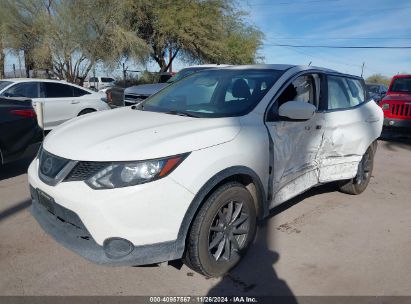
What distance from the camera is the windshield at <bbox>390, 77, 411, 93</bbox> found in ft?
35.6

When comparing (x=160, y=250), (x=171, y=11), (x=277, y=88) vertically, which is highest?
(x=171, y=11)

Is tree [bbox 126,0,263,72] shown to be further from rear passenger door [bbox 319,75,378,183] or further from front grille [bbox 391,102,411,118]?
rear passenger door [bbox 319,75,378,183]

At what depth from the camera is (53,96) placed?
9.28 m

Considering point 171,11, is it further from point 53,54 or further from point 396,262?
point 396,262

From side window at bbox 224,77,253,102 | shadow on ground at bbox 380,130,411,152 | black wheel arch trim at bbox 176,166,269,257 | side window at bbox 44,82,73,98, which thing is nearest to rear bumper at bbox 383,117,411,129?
shadow on ground at bbox 380,130,411,152

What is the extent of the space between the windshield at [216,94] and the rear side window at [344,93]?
→ 988mm

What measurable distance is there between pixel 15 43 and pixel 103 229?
813 inches

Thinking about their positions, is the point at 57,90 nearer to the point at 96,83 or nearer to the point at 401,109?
the point at 401,109

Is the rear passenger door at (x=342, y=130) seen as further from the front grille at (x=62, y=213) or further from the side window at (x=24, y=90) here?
the side window at (x=24, y=90)

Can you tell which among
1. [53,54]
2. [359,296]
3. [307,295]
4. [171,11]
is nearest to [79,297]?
[307,295]

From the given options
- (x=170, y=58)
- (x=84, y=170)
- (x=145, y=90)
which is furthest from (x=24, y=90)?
(x=170, y=58)

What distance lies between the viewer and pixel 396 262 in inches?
140

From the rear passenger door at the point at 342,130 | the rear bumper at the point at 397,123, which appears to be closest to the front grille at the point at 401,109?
the rear bumper at the point at 397,123

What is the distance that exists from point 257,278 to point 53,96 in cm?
773
